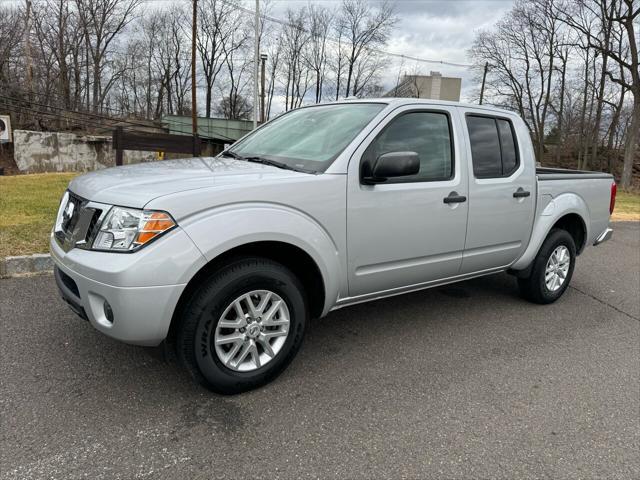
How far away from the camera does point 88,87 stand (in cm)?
3831

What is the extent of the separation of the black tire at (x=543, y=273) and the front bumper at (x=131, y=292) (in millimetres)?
3346

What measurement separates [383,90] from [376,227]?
47.4m

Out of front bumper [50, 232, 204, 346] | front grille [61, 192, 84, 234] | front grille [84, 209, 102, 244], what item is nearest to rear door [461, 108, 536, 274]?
front bumper [50, 232, 204, 346]

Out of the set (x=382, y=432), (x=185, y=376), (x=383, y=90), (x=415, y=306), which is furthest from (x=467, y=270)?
(x=383, y=90)

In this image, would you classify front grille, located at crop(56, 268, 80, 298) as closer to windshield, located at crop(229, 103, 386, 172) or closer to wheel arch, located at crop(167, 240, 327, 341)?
wheel arch, located at crop(167, 240, 327, 341)

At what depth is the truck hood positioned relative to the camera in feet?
7.93

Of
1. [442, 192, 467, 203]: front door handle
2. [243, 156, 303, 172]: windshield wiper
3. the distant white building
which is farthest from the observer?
the distant white building

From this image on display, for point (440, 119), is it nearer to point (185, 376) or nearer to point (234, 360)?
point (234, 360)

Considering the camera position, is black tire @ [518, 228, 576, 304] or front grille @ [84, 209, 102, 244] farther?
black tire @ [518, 228, 576, 304]

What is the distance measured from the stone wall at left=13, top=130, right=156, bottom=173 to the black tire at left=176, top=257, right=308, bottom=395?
2362 cm

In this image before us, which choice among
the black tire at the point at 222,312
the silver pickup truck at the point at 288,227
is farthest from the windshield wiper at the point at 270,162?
the black tire at the point at 222,312

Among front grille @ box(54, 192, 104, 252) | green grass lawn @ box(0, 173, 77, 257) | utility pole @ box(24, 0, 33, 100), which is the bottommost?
green grass lawn @ box(0, 173, 77, 257)

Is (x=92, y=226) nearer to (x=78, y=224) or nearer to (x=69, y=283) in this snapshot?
(x=78, y=224)

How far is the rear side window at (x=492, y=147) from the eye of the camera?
3.77m
